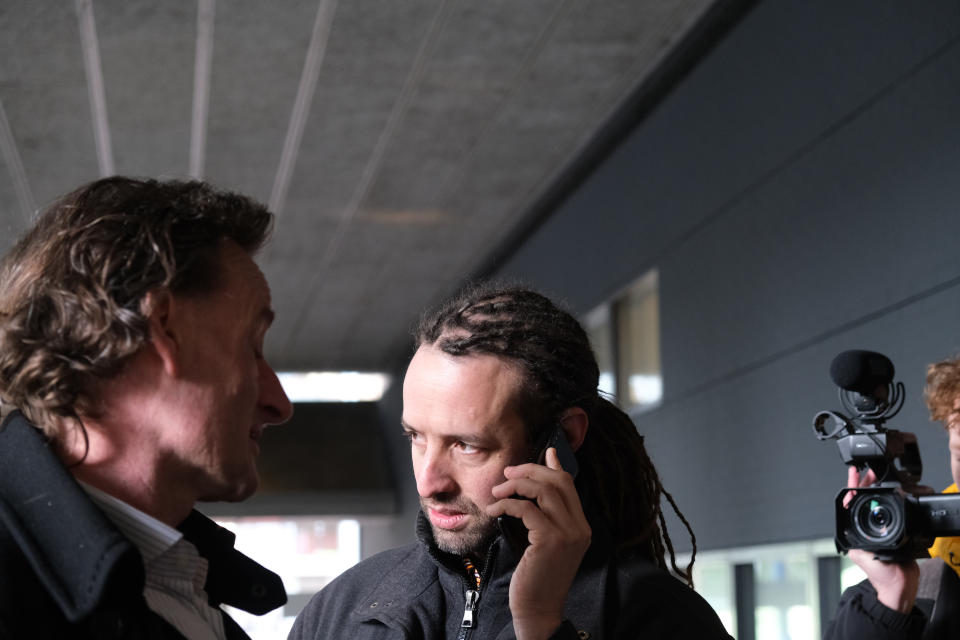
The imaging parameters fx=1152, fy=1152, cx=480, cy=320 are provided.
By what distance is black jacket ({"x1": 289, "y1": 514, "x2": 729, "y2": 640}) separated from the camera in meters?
1.76

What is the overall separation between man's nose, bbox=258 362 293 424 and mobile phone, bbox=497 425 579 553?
47cm

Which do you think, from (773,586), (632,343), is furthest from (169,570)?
(632,343)

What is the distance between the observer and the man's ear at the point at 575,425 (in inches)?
75.0

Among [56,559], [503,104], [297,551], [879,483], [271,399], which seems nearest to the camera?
[56,559]

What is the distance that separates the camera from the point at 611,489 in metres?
1.96

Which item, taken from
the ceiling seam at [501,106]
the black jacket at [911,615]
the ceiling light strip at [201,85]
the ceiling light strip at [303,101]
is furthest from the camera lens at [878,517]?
the ceiling light strip at [201,85]

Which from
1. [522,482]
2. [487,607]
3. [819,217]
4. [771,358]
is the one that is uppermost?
[819,217]

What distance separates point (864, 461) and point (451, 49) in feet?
11.7

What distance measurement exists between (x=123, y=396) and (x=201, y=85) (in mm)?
4643

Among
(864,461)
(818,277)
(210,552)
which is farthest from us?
(818,277)

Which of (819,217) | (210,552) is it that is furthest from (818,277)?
(210,552)

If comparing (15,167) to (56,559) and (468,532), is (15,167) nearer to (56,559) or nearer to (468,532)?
(468,532)

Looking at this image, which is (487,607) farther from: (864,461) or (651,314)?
(651,314)

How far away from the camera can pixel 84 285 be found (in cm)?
124
